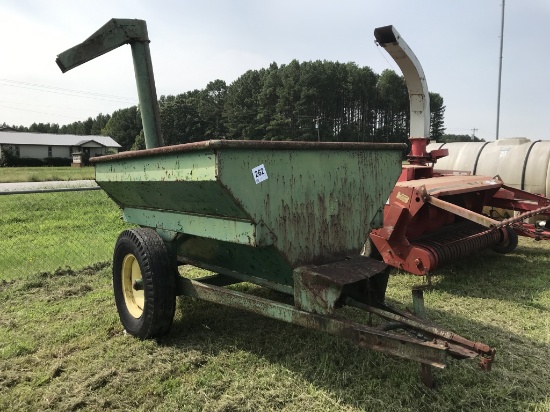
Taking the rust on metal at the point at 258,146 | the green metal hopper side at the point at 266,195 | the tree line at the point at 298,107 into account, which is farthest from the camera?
the tree line at the point at 298,107

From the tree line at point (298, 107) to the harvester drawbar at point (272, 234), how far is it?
3662 centimetres

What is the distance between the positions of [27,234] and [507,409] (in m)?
7.77

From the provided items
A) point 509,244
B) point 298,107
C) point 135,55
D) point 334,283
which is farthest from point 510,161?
point 298,107

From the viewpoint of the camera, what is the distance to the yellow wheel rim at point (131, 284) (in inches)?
154

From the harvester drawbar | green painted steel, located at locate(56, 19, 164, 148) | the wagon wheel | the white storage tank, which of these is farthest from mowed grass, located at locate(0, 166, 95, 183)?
the harvester drawbar

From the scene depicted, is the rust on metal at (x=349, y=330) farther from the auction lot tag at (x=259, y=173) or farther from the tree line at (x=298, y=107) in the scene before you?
the tree line at (x=298, y=107)

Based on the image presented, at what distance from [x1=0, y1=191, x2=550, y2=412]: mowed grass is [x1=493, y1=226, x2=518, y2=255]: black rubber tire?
109 centimetres

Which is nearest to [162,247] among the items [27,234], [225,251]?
[225,251]

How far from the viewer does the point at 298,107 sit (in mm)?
44562

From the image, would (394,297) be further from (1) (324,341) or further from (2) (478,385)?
(2) (478,385)

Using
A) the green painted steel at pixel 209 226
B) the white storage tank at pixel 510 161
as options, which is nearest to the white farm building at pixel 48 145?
the white storage tank at pixel 510 161

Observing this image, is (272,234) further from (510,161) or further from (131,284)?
(510,161)

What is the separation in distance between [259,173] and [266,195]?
0.15 metres

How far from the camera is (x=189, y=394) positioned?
9.21ft
